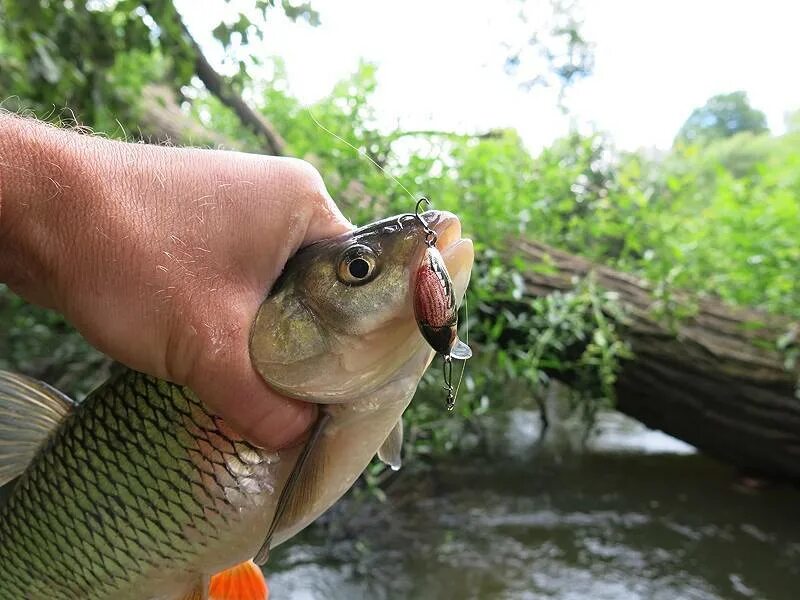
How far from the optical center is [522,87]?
858 cm

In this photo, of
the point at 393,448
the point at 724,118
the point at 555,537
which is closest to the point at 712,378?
the point at 555,537

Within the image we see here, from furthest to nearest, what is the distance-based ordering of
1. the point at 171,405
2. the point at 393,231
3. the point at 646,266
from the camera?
the point at 646,266 → the point at 171,405 → the point at 393,231

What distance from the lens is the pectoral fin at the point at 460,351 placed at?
29.5 inches

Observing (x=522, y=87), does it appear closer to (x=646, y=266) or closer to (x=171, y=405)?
(x=646, y=266)

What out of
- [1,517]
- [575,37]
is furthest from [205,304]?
[575,37]

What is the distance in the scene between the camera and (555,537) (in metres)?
2.83

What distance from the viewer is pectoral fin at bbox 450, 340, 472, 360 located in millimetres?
750

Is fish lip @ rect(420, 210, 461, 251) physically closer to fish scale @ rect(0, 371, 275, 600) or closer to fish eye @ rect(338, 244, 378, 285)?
fish eye @ rect(338, 244, 378, 285)

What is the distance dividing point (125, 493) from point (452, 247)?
2.14ft

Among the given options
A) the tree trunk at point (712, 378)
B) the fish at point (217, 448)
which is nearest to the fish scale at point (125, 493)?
the fish at point (217, 448)

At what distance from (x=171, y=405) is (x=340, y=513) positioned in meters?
2.10

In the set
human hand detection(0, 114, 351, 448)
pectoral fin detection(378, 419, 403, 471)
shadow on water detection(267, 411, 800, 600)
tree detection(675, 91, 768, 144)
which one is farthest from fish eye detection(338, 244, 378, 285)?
tree detection(675, 91, 768, 144)

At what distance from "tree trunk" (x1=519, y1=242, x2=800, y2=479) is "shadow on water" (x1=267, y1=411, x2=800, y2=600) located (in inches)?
12.4

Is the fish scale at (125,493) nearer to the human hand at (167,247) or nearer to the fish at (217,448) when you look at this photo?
the fish at (217,448)
